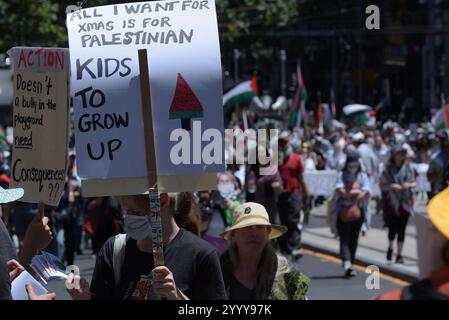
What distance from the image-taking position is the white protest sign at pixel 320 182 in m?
24.6

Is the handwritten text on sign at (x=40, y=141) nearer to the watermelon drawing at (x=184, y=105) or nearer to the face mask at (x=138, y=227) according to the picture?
the face mask at (x=138, y=227)

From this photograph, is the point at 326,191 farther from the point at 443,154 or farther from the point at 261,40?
the point at 261,40

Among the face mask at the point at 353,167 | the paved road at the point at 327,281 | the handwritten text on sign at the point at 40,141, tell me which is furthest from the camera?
the face mask at the point at 353,167

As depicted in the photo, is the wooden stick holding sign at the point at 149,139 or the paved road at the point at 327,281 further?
the paved road at the point at 327,281

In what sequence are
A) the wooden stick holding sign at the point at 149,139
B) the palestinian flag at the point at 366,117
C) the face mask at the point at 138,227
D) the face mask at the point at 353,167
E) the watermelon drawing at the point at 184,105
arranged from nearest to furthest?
the wooden stick holding sign at the point at 149,139 → the watermelon drawing at the point at 184,105 → the face mask at the point at 138,227 → the face mask at the point at 353,167 → the palestinian flag at the point at 366,117

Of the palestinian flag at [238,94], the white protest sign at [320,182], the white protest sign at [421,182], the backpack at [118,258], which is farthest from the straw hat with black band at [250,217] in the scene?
the white protest sign at [320,182]

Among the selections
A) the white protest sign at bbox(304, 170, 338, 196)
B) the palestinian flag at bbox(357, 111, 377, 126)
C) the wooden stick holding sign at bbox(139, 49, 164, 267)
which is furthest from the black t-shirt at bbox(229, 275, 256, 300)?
the palestinian flag at bbox(357, 111, 377, 126)

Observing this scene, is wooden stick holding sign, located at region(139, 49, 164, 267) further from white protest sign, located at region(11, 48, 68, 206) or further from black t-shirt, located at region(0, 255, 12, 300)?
white protest sign, located at region(11, 48, 68, 206)

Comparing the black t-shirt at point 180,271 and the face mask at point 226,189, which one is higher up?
the black t-shirt at point 180,271

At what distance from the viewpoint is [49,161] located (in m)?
5.27

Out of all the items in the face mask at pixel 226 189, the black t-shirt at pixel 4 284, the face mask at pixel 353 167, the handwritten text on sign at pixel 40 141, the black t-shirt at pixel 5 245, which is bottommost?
the face mask at pixel 226 189

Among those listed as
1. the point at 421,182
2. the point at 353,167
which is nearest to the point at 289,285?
the point at 353,167

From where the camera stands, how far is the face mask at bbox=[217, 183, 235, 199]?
44.2 feet

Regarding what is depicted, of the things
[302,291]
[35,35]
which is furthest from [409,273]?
[35,35]
